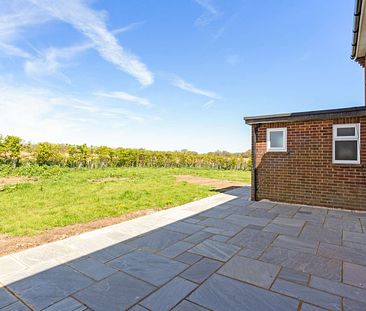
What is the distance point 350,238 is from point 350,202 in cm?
215

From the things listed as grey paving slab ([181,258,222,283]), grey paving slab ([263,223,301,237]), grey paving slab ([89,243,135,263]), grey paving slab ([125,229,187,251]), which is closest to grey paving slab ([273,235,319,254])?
grey paving slab ([263,223,301,237])

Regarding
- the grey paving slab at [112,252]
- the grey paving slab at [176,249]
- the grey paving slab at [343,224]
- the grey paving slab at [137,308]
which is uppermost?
the grey paving slab at [343,224]

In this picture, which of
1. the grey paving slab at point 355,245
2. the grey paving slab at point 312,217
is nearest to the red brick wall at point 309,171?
the grey paving slab at point 312,217

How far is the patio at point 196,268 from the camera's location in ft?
6.20

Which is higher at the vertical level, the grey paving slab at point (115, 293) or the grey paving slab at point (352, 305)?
the grey paving slab at point (352, 305)

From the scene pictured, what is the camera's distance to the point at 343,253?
→ 9.48 feet

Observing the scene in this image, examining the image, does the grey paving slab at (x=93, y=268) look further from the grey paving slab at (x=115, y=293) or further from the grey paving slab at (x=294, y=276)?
the grey paving slab at (x=294, y=276)

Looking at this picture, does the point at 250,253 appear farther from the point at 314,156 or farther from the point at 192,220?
the point at 314,156

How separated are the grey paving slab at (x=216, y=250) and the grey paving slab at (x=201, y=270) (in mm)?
153

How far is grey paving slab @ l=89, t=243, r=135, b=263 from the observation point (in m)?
2.79

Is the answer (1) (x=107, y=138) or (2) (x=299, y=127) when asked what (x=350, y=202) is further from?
(1) (x=107, y=138)

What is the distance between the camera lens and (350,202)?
16.8 ft

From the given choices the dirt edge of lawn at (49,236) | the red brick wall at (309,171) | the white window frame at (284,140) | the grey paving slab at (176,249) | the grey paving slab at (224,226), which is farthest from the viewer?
the white window frame at (284,140)

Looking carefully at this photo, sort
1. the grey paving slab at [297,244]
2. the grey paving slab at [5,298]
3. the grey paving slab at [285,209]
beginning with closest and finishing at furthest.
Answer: the grey paving slab at [5,298]
the grey paving slab at [297,244]
the grey paving slab at [285,209]
